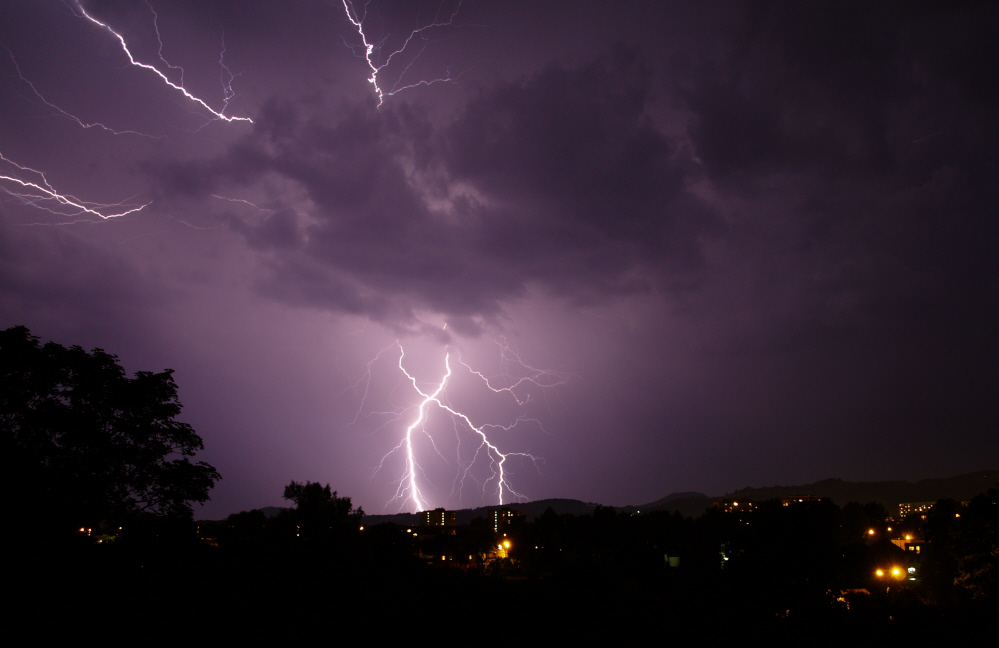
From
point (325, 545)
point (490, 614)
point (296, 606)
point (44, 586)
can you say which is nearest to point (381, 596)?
point (296, 606)

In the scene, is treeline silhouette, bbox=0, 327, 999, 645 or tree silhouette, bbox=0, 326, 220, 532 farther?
tree silhouette, bbox=0, 326, 220, 532

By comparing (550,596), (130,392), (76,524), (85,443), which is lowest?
(550,596)

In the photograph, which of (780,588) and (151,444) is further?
(780,588)

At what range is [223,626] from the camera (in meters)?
5.74

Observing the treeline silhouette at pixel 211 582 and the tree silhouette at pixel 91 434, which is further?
the tree silhouette at pixel 91 434

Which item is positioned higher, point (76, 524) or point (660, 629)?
point (76, 524)

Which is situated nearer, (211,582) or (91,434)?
(211,582)

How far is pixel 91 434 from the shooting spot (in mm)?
8938

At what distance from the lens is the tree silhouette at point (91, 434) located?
841 centimetres

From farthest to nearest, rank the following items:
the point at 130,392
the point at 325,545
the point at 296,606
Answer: the point at 130,392
the point at 325,545
the point at 296,606

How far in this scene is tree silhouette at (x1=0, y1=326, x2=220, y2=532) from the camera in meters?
8.41

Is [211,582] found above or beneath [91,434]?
beneath

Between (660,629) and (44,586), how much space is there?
21.6 ft

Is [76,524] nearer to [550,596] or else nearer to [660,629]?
[550,596]
